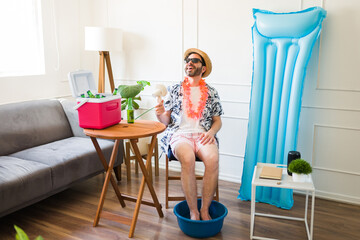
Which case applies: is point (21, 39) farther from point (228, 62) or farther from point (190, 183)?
point (190, 183)

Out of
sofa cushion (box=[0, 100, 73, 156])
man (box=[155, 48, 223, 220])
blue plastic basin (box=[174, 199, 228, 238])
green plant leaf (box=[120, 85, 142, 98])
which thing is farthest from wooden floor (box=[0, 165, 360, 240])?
green plant leaf (box=[120, 85, 142, 98])

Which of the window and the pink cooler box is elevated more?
the window

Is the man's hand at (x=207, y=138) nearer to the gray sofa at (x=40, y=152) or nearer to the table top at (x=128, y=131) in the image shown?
the table top at (x=128, y=131)

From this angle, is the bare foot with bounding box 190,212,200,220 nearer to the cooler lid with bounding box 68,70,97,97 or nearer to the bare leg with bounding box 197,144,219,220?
the bare leg with bounding box 197,144,219,220

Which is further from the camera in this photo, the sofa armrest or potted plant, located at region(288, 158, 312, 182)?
the sofa armrest

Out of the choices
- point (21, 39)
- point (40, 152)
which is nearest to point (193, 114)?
point (40, 152)

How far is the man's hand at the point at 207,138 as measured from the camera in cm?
275

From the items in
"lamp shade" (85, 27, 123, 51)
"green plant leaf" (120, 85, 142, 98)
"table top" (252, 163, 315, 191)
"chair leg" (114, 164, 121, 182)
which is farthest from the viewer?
"lamp shade" (85, 27, 123, 51)

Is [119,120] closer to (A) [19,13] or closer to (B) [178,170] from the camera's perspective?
(B) [178,170]

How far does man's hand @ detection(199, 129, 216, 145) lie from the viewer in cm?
275

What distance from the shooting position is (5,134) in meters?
3.06

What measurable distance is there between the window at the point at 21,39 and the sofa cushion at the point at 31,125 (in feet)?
1.56

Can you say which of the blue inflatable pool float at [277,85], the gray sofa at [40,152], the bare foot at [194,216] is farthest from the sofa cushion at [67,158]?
the blue inflatable pool float at [277,85]

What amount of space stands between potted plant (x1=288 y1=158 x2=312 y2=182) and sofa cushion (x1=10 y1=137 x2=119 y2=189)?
5.60 feet
